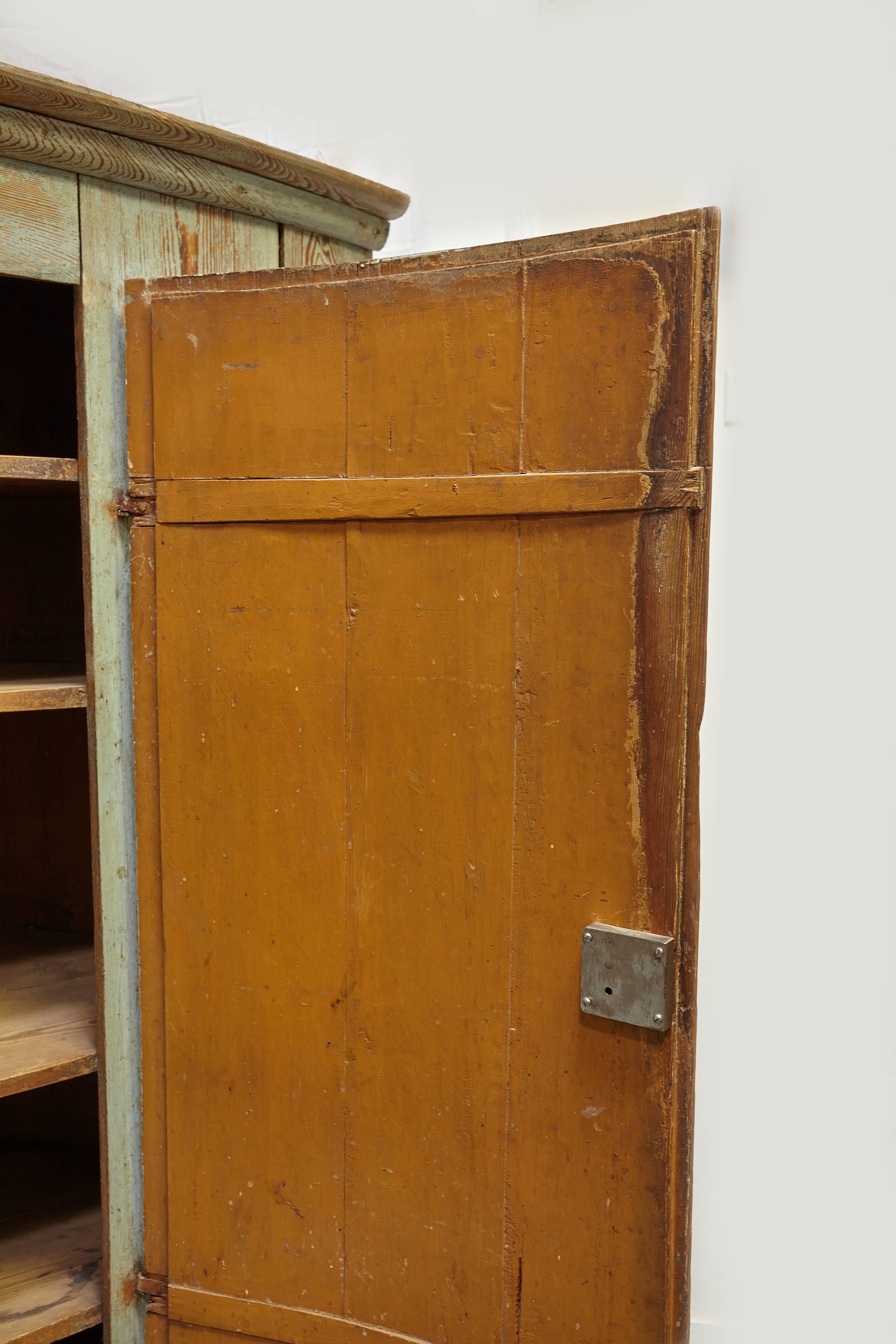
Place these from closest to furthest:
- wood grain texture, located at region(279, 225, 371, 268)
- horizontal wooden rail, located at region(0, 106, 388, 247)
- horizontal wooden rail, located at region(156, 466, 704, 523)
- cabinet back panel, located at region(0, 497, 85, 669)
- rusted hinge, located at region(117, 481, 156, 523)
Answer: horizontal wooden rail, located at region(156, 466, 704, 523), horizontal wooden rail, located at region(0, 106, 388, 247), rusted hinge, located at region(117, 481, 156, 523), wood grain texture, located at region(279, 225, 371, 268), cabinet back panel, located at region(0, 497, 85, 669)

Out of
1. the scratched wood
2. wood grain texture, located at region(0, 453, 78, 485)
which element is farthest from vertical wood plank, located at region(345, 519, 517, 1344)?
wood grain texture, located at region(0, 453, 78, 485)

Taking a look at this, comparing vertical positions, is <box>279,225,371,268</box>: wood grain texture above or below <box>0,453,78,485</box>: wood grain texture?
above

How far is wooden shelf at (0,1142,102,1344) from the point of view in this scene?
1124 millimetres

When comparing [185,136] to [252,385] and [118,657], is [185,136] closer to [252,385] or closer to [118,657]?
[252,385]

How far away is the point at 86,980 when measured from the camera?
4.44ft

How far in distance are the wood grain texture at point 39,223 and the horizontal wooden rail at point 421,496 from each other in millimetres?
250

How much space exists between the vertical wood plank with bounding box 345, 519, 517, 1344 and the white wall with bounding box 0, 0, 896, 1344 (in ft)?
1.86

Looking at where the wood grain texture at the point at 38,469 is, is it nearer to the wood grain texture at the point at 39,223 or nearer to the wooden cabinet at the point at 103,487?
the wooden cabinet at the point at 103,487

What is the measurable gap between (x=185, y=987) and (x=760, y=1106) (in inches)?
34.9

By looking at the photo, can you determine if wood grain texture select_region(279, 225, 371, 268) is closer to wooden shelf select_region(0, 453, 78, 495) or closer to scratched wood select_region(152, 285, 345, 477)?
scratched wood select_region(152, 285, 345, 477)

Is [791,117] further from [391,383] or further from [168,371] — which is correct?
[168,371]

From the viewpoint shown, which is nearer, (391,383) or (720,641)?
(391,383)

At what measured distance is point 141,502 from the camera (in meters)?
1.10

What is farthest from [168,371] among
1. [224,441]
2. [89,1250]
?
[89,1250]
